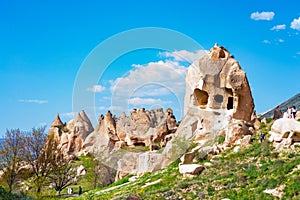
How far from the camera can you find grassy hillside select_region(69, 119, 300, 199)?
47.6ft

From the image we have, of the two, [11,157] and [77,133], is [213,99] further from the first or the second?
[77,133]

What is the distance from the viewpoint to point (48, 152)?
1297 inches

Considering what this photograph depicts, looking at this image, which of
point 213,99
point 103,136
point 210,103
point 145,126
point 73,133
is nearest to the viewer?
point 213,99

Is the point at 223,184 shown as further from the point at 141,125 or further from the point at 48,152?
the point at 141,125

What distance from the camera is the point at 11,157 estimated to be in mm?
31359

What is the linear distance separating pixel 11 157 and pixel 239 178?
21.8 metres

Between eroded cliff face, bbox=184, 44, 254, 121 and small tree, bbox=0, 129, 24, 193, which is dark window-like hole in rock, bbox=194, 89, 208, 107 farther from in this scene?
small tree, bbox=0, 129, 24, 193

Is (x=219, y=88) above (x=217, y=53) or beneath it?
beneath

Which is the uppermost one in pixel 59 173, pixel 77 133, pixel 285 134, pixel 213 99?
pixel 213 99

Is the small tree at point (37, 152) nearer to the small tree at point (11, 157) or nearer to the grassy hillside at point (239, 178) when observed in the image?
the small tree at point (11, 157)

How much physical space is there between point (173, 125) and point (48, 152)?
855 inches

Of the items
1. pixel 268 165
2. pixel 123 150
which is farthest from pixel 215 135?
pixel 123 150

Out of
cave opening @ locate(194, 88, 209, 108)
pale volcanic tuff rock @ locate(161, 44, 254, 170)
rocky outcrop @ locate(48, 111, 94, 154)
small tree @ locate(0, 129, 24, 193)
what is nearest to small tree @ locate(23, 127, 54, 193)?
small tree @ locate(0, 129, 24, 193)

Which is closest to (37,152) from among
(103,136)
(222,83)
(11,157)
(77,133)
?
(11,157)
